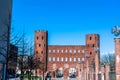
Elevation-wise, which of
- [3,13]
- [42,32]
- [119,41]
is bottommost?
[119,41]

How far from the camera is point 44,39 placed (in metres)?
140

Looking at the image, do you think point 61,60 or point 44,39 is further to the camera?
point 61,60

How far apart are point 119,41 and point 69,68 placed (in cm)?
13418

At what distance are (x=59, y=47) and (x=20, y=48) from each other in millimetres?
127688

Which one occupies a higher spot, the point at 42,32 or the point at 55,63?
the point at 42,32

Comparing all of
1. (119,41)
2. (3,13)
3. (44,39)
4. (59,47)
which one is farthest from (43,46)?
(119,41)

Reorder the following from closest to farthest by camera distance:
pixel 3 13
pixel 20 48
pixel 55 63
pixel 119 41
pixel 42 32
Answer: pixel 119 41 < pixel 20 48 < pixel 3 13 < pixel 42 32 < pixel 55 63

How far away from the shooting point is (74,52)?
527 feet

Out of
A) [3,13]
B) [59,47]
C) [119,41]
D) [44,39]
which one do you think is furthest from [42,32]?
[119,41]

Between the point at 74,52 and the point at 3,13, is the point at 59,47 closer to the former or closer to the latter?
the point at 74,52

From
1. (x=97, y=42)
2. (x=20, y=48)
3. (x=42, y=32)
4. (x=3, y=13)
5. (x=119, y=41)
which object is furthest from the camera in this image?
(x=97, y=42)

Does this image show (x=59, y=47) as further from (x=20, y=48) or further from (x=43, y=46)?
(x=20, y=48)

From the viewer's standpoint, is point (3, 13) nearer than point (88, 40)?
Yes

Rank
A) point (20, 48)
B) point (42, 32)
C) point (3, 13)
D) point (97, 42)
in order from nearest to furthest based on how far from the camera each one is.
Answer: point (20, 48)
point (3, 13)
point (42, 32)
point (97, 42)
